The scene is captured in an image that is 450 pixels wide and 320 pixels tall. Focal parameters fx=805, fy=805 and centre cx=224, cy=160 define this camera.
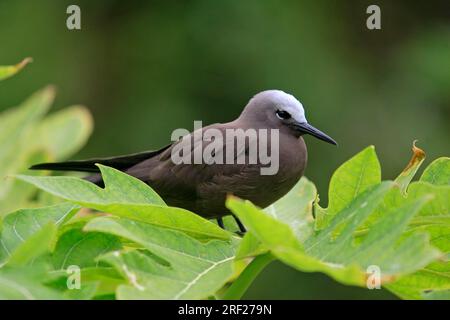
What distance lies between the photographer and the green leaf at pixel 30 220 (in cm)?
137

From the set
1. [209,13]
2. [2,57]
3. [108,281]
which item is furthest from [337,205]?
[2,57]

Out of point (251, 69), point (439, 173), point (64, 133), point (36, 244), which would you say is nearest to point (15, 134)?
point (64, 133)

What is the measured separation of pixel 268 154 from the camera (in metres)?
2.26

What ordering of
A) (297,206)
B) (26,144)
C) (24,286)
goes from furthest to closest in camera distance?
1. (26,144)
2. (297,206)
3. (24,286)

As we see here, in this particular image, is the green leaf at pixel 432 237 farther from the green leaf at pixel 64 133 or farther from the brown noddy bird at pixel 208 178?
the green leaf at pixel 64 133

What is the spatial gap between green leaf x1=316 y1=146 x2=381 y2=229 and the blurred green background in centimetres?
363

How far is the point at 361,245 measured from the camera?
3.76 ft

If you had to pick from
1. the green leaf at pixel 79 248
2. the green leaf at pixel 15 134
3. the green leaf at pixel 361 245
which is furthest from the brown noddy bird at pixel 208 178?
the green leaf at pixel 361 245

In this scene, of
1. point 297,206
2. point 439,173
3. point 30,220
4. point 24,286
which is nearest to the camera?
point 24,286

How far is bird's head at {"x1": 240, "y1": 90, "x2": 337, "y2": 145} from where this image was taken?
238 centimetres

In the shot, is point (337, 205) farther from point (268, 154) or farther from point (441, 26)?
point (441, 26)

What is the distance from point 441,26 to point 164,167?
439cm

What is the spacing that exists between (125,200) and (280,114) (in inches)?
43.1

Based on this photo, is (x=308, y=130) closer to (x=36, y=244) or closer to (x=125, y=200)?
(x=125, y=200)
